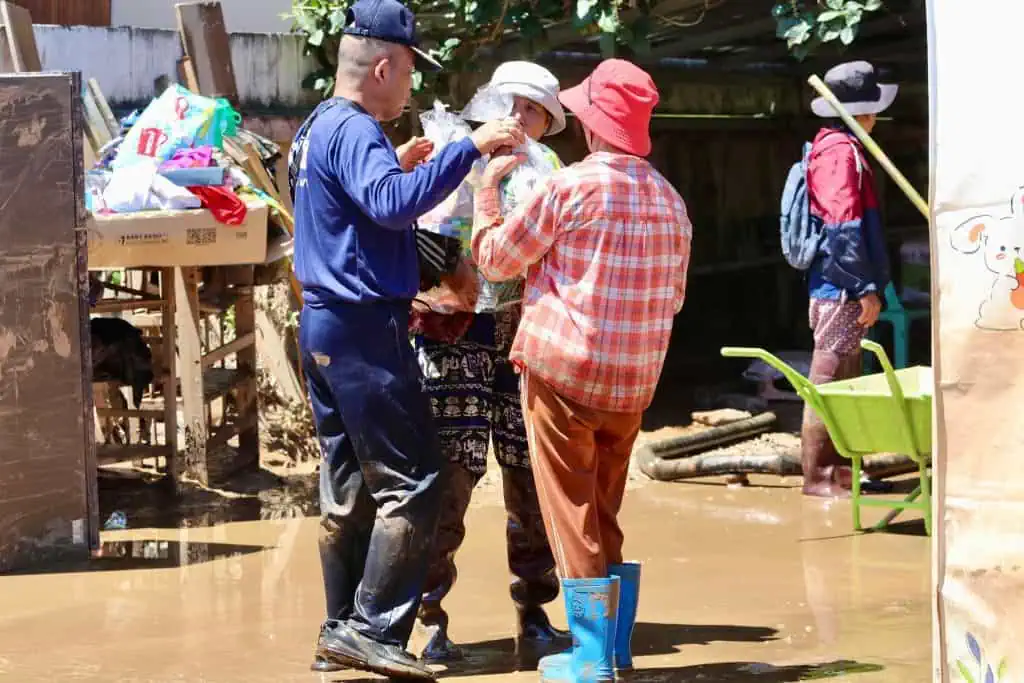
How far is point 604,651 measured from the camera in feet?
16.0

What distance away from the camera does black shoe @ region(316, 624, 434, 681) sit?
4887 millimetres

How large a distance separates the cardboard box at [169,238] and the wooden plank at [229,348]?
3.08 ft

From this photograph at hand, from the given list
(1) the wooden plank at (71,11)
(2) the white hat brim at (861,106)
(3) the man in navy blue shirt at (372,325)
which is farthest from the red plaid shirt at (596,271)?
(1) the wooden plank at (71,11)

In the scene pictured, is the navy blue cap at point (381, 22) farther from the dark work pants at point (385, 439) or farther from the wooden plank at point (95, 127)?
the wooden plank at point (95, 127)

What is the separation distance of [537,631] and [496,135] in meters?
1.86

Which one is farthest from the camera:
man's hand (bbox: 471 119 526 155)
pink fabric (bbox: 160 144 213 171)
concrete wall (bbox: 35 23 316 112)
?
concrete wall (bbox: 35 23 316 112)

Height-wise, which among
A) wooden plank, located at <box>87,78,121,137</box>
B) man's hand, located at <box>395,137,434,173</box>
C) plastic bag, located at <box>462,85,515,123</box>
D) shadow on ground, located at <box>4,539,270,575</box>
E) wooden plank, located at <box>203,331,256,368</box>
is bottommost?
shadow on ground, located at <box>4,539,270,575</box>

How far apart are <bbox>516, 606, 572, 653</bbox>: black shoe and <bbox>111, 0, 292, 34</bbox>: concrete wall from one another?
7.95 meters

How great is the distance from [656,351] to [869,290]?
3306 millimetres

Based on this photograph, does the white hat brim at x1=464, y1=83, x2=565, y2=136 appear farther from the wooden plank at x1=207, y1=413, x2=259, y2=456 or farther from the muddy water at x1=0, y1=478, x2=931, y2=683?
the wooden plank at x1=207, y1=413, x2=259, y2=456

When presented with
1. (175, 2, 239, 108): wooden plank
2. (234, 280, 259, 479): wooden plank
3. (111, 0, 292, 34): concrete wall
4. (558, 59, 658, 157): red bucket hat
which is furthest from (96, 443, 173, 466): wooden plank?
(111, 0, 292, 34): concrete wall

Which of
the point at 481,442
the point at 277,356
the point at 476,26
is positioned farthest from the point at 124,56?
the point at 481,442

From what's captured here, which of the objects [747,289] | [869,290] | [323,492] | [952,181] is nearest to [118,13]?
[747,289]

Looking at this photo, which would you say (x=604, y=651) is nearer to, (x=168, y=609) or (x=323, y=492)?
(x=323, y=492)
